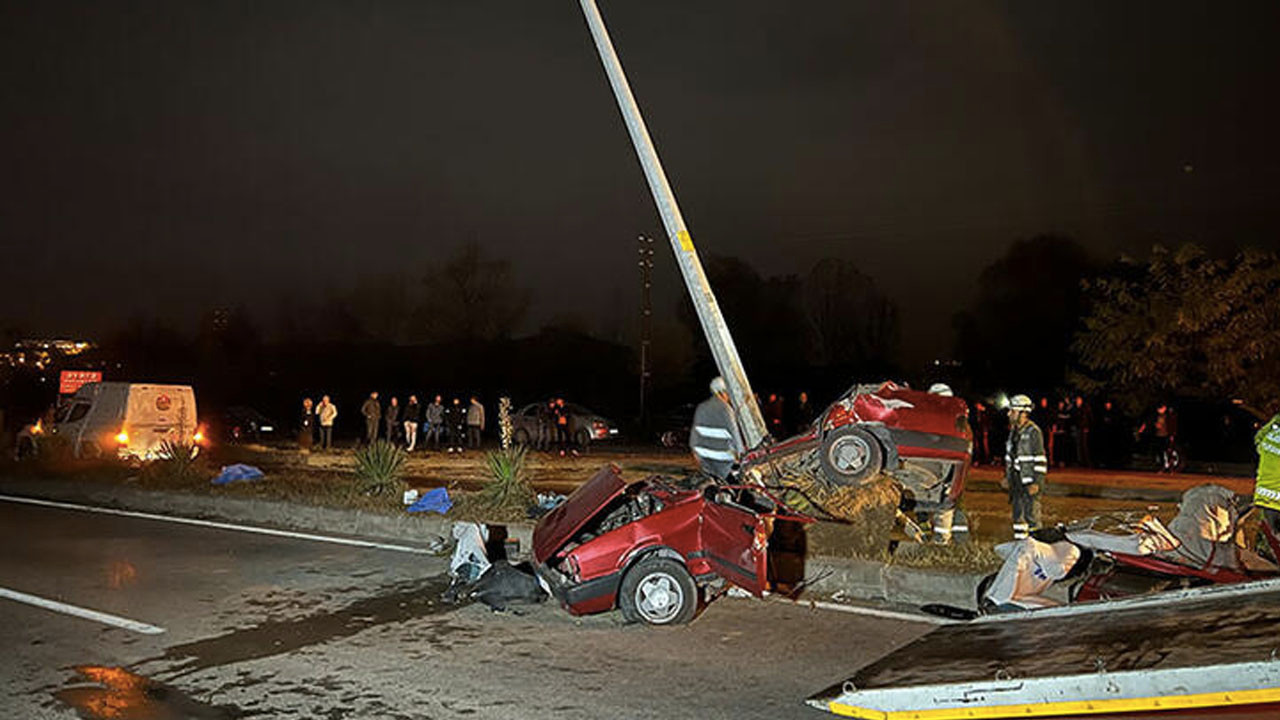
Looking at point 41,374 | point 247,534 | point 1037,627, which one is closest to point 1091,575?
point 1037,627

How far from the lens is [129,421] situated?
19734 mm

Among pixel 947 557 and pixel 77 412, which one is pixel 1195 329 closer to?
pixel 947 557

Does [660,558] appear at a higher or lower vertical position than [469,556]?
higher

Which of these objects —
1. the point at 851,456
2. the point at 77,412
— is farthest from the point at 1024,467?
the point at 77,412

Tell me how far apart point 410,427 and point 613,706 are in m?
23.2

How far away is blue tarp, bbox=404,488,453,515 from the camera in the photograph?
12.8 metres

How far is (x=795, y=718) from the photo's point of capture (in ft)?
18.7

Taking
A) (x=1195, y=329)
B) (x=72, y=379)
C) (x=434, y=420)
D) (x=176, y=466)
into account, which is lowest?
(x=176, y=466)

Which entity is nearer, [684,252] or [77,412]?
[684,252]

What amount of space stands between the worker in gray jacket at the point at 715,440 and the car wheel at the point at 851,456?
101 cm

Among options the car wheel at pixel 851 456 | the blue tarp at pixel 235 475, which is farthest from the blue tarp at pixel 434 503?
the car wheel at pixel 851 456

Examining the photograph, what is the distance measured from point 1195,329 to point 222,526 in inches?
708

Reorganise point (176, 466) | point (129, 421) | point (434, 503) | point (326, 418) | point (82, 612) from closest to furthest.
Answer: point (82, 612)
point (434, 503)
point (176, 466)
point (129, 421)
point (326, 418)

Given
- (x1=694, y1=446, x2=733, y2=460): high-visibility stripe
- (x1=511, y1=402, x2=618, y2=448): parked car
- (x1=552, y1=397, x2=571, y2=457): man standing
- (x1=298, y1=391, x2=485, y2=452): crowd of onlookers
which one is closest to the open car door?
(x1=694, y1=446, x2=733, y2=460): high-visibility stripe
